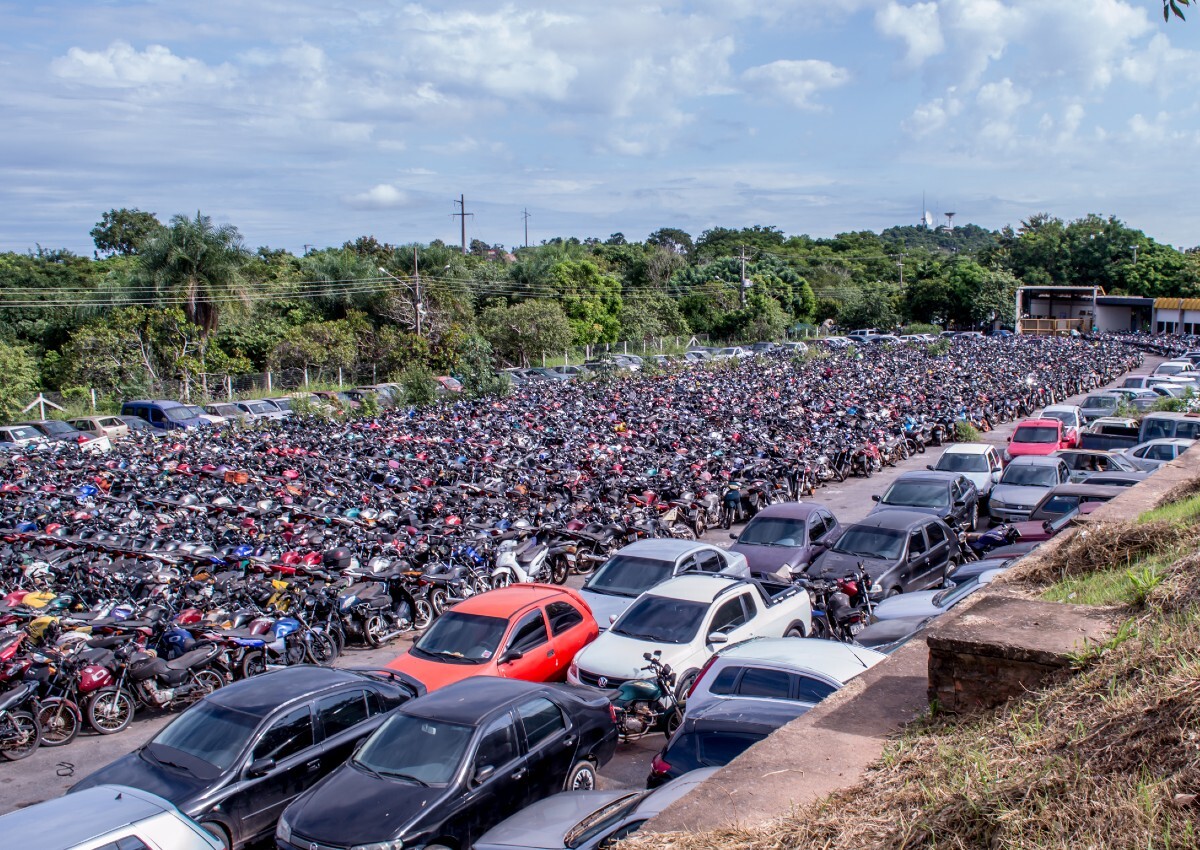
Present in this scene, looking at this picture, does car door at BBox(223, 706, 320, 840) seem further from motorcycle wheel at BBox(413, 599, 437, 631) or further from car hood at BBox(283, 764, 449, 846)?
motorcycle wheel at BBox(413, 599, 437, 631)

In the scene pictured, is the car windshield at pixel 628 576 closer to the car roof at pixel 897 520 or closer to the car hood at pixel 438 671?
the car hood at pixel 438 671

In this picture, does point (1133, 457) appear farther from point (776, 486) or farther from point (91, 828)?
point (91, 828)

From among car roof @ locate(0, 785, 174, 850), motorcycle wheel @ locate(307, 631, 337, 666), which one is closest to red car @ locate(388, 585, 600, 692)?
motorcycle wheel @ locate(307, 631, 337, 666)

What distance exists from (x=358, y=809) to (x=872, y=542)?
25.3 ft

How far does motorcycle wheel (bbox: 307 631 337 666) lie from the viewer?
31.2ft

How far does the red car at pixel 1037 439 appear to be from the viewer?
18.5 metres

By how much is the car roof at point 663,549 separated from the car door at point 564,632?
1.65m

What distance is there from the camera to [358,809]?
5445 millimetres

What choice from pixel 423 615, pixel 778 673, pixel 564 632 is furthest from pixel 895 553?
pixel 423 615

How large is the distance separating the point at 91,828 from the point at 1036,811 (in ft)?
14.5

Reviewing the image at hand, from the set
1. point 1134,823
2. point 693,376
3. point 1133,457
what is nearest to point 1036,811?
point 1134,823

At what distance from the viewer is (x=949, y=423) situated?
24312 millimetres

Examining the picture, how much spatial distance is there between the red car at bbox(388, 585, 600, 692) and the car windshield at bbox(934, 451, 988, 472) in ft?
32.8

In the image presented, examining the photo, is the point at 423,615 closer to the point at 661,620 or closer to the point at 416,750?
the point at 661,620
